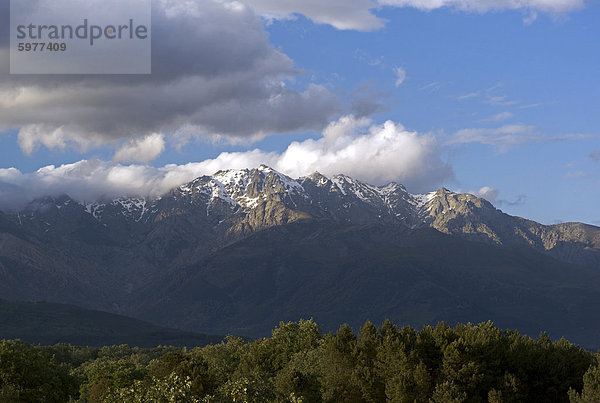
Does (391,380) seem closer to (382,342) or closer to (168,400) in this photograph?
(382,342)

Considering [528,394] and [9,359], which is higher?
[9,359]

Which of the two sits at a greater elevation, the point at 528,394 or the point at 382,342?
the point at 382,342

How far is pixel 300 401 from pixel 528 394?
69901 mm

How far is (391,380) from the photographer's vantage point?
14688cm

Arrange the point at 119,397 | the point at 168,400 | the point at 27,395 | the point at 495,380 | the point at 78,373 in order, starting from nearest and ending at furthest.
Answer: the point at 168,400 < the point at 119,397 < the point at 27,395 < the point at 495,380 < the point at 78,373

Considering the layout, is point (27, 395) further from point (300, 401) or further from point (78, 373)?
point (300, 401)

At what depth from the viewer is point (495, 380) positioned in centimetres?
14650

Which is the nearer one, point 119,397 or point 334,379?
point 119,397

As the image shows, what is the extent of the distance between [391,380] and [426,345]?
12.7 metres

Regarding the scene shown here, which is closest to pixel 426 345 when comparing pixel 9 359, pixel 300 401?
pixel 300 401

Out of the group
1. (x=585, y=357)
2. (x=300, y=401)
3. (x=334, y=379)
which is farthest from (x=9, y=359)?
(x=585, y=357)

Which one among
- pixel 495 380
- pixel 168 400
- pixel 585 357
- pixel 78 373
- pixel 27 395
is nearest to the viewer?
pixel 168 400

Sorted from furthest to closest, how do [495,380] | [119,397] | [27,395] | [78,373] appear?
[78,373] < [495,380] < [27,395] < [119,397]

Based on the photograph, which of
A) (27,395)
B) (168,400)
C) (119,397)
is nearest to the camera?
(168,400)
